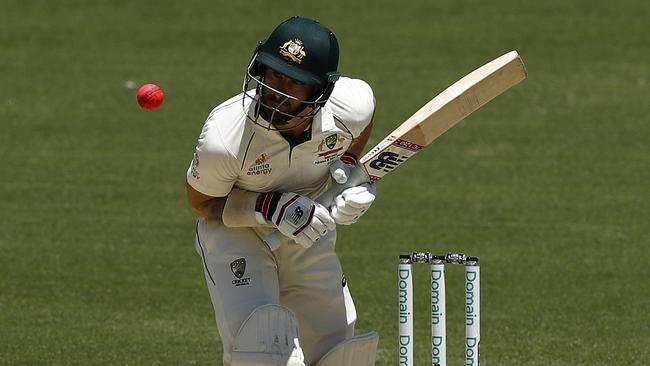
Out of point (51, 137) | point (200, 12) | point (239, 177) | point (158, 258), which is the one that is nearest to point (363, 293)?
point (158, 258)

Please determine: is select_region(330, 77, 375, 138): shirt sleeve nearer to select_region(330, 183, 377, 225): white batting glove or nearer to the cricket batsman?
→ the cricket batsman

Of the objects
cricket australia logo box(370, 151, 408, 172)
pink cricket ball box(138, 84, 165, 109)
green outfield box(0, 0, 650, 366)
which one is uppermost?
pink cricket ball box(138, 84, 165, 109)

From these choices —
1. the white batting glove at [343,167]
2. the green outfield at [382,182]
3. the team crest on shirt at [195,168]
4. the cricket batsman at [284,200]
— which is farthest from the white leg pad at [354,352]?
the green outfield at [382,182]

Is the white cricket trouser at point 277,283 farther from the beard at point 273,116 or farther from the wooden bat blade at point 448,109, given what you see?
the beard at point 273,116

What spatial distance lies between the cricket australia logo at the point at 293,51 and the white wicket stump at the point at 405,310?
0.81 meters

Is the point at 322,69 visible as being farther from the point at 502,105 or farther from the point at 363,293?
the point at 502,105

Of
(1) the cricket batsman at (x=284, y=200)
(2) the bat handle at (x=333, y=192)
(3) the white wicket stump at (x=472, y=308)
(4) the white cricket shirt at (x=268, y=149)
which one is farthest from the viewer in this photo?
(2) the bat handle at (x=333, y=192)

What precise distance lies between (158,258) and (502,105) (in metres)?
5.08

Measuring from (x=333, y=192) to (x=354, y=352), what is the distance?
613 mm

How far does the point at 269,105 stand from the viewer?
16.0ft

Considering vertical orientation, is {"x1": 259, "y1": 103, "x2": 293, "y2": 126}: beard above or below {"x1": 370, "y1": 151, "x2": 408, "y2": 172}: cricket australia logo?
above

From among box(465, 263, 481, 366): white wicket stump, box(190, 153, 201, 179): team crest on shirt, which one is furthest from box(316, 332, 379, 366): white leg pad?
box(190, 153, 201, 179): team crest on shirt

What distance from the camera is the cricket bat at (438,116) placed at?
17.0 feet

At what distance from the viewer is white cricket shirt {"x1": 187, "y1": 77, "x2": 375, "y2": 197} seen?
5.00 m
